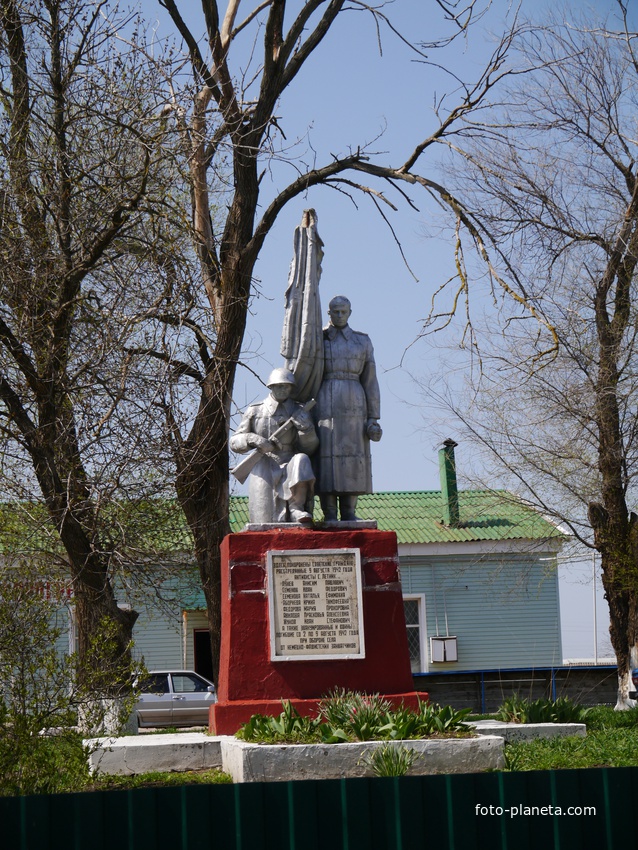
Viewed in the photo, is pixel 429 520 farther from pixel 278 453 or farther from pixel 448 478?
pixel 278 453

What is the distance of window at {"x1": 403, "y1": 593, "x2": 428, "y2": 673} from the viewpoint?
2344 cm

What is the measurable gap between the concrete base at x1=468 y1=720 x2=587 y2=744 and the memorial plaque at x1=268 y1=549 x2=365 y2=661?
4.26ft

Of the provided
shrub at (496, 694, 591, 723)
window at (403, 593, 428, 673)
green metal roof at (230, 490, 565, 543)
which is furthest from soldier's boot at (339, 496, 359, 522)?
window at (403, 593, 428, 673)

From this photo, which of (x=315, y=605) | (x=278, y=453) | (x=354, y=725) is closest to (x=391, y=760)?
(x=354, y=725)

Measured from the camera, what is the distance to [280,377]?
1008cm

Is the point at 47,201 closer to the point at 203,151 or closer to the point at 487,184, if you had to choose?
the point at 203,151

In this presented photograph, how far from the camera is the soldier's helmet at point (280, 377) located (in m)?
10.1

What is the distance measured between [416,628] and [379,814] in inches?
738

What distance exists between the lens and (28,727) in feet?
22.2

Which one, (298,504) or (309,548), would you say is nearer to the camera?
(309,548)

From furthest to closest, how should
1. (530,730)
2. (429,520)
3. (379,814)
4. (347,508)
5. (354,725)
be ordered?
Result: (429,520), (347,508), (530,730), (354,725), (379,814)

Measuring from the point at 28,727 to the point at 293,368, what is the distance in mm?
4398

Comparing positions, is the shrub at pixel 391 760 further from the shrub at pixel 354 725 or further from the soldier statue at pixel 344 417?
the soldier statue at pixel 344 417

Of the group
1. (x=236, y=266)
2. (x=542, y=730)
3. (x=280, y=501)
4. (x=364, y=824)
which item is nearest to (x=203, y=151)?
(x=236, y=266)
